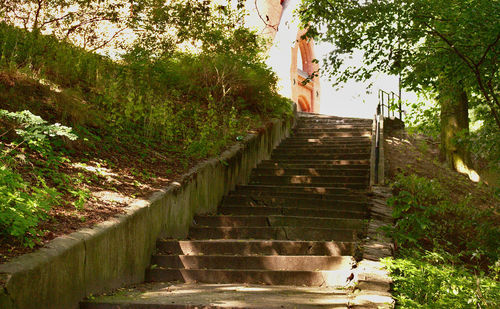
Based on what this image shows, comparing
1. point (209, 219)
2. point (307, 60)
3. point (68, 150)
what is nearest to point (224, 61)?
point (209, 219)

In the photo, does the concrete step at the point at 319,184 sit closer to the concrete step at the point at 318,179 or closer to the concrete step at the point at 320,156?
the concrete step at the point at 318,179

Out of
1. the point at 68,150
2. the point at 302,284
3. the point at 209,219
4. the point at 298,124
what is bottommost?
the point at 302,284

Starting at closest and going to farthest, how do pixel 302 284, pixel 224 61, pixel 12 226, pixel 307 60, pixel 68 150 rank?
pixel 12 226, pixel 302 284, pixel 68 150, pixel 224 61, pixel 307 60

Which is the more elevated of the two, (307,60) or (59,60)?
(307,60)

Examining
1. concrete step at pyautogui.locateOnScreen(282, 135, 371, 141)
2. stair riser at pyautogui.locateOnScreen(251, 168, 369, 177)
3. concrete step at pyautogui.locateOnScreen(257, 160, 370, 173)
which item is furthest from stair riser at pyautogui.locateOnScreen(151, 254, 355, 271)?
concrete step at pyautogui.locateOnScreen(282, 135, 371, 141)

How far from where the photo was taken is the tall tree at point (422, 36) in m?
6.40

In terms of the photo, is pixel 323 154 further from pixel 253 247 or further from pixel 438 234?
pixel 253 247

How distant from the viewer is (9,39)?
7.30m

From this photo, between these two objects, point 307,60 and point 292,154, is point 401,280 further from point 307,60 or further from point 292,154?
point 307,60

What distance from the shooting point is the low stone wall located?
3.20 meters

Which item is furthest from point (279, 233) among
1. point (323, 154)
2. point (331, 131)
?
point (331, 131)

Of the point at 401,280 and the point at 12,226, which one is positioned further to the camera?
the point at 401,280

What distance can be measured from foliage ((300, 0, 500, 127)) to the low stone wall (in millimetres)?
3060

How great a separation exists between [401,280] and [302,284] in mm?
1093
